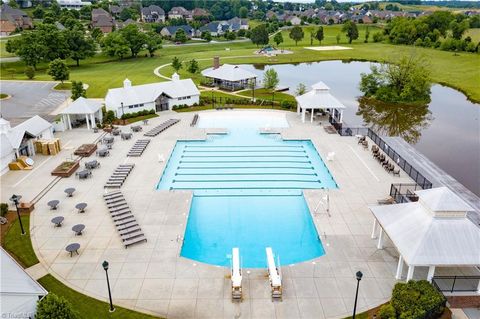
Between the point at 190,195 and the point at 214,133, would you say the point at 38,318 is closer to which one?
the point at 190,195

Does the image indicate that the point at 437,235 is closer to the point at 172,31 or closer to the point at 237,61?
the point at 237,61

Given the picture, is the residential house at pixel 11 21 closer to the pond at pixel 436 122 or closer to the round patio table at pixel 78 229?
the pond at pixel 436 122

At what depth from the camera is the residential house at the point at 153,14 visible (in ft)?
559

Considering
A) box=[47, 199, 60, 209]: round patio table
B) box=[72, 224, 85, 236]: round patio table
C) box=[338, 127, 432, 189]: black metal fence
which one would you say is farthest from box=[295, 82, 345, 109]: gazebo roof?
box=[72, 224, 85, 236]: round patio table

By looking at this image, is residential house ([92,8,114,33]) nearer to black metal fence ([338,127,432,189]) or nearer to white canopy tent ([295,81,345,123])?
white canopy tent ([295,81,345,123])

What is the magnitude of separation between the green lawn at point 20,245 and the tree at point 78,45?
65.3 meters

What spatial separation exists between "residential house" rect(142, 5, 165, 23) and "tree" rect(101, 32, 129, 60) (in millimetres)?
90916

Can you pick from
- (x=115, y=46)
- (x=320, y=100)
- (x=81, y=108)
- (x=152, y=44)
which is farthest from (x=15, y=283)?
(x=152, y=44)

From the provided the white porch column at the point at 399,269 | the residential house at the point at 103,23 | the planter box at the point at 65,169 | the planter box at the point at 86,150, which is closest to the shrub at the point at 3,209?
the planter box at the point at 65,169

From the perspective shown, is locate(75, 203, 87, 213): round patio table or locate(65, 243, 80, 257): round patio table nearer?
locate(65, 243, 80, 257): round patio table

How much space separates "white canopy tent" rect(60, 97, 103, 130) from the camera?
128 ft

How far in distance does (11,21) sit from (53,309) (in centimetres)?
13384

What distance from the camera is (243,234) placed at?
23312 mm

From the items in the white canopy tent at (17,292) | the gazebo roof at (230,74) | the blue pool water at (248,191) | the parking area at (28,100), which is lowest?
the blue pool water at (248,191)
